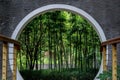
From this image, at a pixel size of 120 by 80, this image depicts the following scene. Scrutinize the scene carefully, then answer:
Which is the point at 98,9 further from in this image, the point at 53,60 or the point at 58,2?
the point at 53,60

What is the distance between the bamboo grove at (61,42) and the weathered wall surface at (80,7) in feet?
7.57

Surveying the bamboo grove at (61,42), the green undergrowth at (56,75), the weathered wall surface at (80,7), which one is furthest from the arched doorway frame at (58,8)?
the green undergrowth at (56,75)

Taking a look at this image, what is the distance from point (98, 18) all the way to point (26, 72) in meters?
3.65

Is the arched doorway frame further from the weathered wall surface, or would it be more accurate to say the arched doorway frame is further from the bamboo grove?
the bamboo grove

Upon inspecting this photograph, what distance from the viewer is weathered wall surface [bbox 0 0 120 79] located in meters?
8.03

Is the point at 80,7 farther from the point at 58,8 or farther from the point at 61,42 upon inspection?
the point at 61,42

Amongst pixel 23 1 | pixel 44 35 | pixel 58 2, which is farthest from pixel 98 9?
pixel 44 35

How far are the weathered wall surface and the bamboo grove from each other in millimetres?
2307

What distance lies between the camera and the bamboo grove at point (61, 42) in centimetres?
1052

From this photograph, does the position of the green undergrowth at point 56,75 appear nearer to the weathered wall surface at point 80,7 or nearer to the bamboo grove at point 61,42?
Answer: the bamboo grove at point 61,42

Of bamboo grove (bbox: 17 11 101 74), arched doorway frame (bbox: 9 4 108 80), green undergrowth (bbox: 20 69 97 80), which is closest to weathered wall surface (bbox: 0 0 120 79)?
arched doorway frame (bbox: 9 4 108 80)

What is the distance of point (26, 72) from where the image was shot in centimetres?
1052

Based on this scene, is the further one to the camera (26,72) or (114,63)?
(26,72)

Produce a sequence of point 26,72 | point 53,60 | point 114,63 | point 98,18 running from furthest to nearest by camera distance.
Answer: point 53,60 → point 26,72 → point 98,18 → point 114,63
